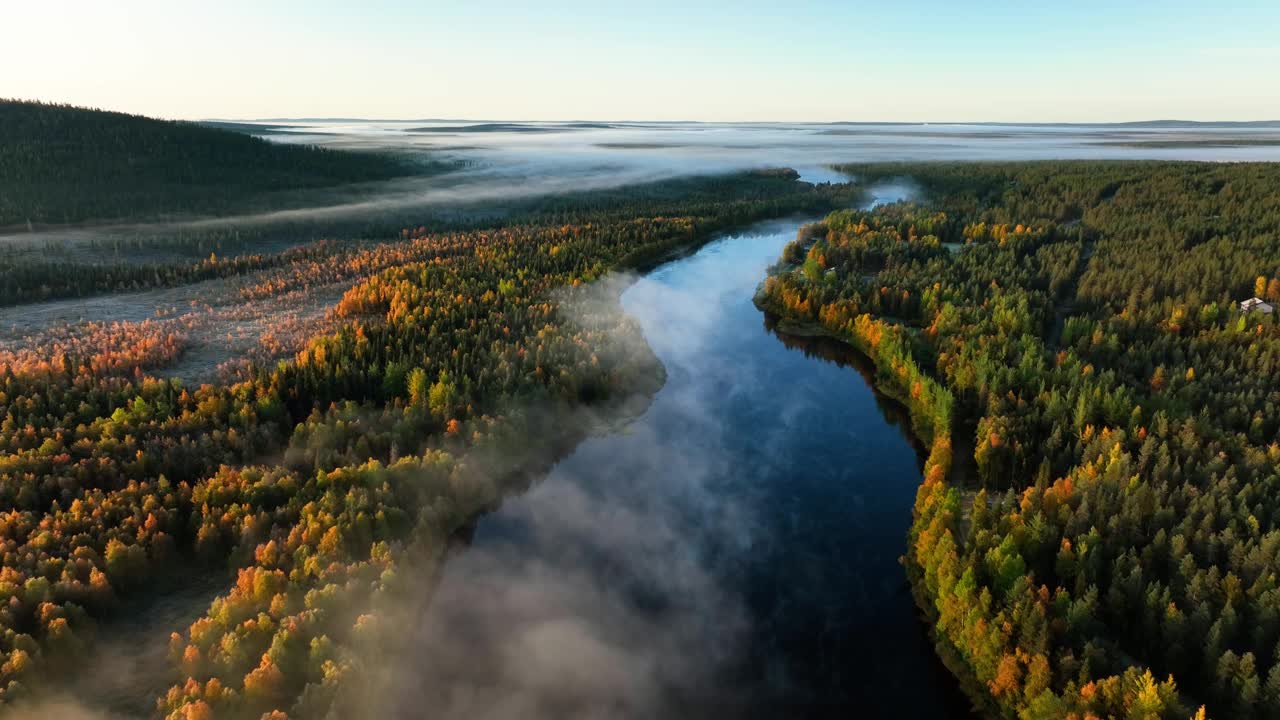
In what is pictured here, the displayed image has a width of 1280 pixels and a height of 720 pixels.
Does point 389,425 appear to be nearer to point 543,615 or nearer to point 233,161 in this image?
point 543,615

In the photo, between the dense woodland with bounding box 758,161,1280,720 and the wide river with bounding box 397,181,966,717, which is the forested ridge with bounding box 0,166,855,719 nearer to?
the wide river with bounding box 397,181,966,717

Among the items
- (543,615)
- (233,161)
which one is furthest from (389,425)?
(233,161)

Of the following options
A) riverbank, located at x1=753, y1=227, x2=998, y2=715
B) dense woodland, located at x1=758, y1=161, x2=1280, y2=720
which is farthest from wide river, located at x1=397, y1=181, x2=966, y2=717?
dense woodland, located at x1=758, y1=161, x2=1280, y2=720

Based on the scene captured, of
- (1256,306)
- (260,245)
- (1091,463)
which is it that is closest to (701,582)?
(1091,463)

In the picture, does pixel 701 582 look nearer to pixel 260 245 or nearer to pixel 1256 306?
pixel 1256 306

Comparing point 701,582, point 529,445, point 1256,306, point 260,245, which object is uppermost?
point 260,245

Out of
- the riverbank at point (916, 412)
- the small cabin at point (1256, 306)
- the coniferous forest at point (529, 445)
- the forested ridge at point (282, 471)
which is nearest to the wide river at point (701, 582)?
the riverbank at point (916, 412)

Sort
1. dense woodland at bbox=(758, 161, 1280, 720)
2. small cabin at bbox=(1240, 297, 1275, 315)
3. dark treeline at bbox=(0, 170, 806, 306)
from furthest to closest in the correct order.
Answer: dark treeline at bbox=(0, 170, 806, 306) < small cabin at bbox=(1240, 297, 1275, 315) < dense woodland at bbox=(758, 161, 1280, 720)
